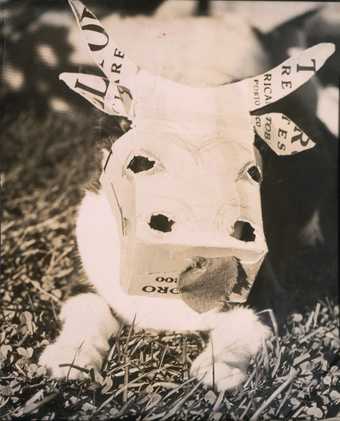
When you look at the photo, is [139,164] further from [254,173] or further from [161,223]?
[254,173]

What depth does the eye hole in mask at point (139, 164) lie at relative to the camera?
5.79ft

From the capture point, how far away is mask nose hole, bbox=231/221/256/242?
1682mm

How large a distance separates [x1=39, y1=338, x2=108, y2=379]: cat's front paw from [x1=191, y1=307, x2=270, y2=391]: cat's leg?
1.08 feet

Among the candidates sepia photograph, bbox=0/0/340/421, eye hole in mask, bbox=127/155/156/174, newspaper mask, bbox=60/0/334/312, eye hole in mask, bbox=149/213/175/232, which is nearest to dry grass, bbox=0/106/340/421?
sepia photograph, bbox=0/0/340/421

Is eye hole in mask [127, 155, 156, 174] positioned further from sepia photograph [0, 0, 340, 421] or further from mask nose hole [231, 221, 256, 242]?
mask nose hole [231, 221, 256, 242]

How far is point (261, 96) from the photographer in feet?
6.16

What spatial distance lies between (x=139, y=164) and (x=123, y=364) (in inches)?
25.4

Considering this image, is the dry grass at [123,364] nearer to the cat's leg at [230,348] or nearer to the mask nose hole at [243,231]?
the cat's leg at [230,348]

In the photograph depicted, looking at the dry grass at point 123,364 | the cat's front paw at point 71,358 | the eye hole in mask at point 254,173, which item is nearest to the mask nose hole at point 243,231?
the eye hole in mask at point 254,173

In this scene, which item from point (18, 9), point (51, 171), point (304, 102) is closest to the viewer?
point (304, 102)

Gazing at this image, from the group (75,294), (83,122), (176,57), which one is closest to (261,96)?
(176,57)

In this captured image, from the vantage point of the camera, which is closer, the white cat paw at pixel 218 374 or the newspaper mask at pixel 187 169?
the newspaper mask at pixel 187 169

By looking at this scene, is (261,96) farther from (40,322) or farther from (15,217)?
(15,217)

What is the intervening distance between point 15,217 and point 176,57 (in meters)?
1.13
